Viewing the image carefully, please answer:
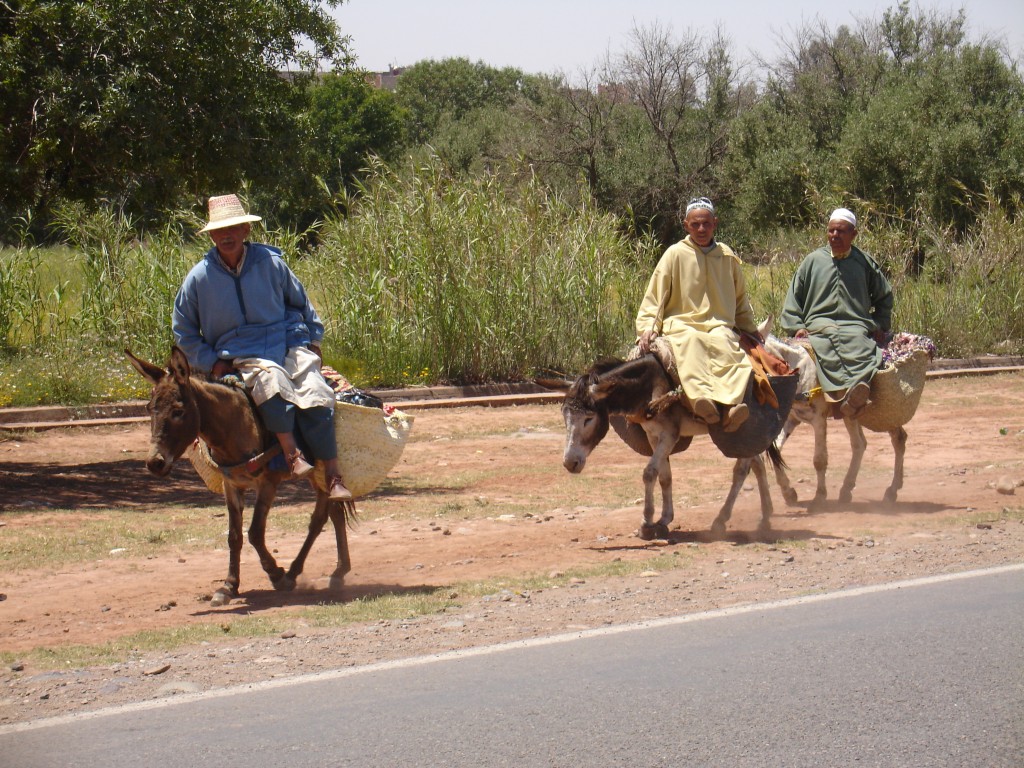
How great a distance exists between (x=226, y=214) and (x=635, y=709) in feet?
13.1

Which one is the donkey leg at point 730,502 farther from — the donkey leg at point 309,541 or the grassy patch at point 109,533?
the grassy patch at point 109,533

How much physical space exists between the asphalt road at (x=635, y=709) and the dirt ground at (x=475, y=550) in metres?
0.45

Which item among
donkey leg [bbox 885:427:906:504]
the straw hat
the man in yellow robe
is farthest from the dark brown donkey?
donkey leg [bbox 885:427:906:504]

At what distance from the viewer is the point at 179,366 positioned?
7000 millimetres

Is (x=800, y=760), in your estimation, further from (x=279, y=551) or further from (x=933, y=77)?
(x=933, y=77)

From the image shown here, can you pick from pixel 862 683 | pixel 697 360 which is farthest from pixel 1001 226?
pixel 862 683

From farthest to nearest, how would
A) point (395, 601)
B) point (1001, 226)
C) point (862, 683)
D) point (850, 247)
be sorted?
point (1001, 226), point (850, 247), point (395, 601), point (862, 683)

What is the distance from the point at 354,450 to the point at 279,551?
1822 millimetres

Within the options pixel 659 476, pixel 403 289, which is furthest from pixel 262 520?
pixel 403 289

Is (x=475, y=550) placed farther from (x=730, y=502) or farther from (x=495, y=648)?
(x=495, y=648)

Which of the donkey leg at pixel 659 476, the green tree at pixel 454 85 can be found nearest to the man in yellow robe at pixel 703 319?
the donkey leg at pixel 659 476

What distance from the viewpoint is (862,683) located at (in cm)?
545

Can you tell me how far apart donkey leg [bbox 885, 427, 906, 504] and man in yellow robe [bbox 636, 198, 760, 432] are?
7.02 feet

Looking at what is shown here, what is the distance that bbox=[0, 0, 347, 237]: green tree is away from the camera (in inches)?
468
